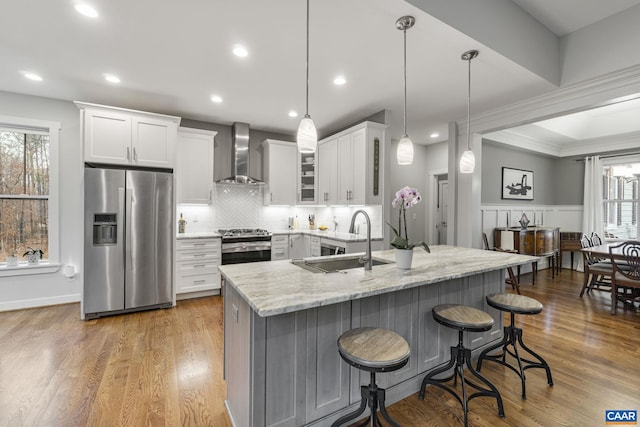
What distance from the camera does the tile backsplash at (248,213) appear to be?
187 inches

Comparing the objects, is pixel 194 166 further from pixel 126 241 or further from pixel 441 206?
pixel 441 206

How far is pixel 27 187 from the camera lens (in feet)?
12.5

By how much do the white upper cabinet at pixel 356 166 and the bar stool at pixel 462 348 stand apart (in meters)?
2.14

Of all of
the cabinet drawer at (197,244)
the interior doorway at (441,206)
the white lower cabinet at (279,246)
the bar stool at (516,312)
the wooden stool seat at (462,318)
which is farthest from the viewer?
the interior doorway at (441,206)

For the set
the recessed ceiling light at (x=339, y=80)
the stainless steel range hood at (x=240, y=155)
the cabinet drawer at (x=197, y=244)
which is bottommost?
the cabinet drawer at (x=197, y=244)

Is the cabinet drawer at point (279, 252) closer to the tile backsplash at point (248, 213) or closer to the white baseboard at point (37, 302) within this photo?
the tile backsplash at point (248, 213)

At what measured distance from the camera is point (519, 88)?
3.18m

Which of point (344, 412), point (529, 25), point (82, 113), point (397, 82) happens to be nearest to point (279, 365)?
point (344, 412)

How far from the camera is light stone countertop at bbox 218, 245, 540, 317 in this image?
4.31ft

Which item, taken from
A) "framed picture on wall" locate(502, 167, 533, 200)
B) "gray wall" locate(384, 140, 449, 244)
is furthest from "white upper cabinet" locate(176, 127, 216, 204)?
"framed picture on wall" locate(502, 167, 533, 200)

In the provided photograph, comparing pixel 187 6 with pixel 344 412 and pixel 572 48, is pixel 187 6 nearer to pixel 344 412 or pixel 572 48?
pixel 344 412

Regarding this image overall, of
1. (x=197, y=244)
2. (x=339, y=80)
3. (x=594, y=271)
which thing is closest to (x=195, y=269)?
(x=197, y=244)

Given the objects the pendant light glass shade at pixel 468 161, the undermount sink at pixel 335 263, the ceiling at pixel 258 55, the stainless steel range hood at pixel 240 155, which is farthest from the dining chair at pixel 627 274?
the stainless steel range hood at pixel 240 155

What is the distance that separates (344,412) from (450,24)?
9.03 ft
